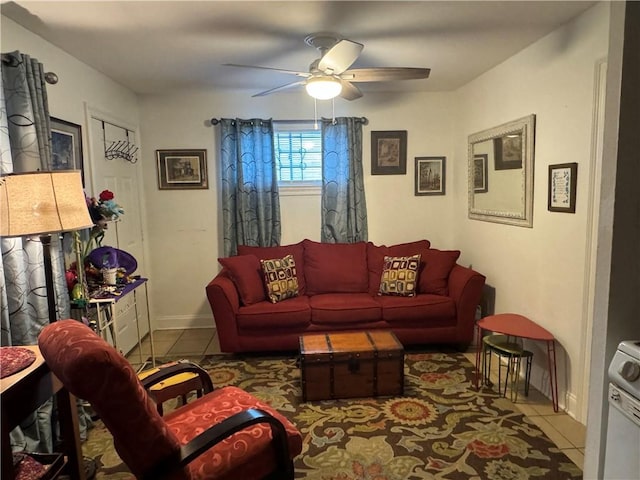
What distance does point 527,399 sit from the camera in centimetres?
275

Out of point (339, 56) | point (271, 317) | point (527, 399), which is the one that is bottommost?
point (527, 399)

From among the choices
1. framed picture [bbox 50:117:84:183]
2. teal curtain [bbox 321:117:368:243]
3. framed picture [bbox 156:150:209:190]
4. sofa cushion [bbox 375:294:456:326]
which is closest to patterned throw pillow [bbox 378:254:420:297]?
sofa cushion [bbox 375:294:456:326]

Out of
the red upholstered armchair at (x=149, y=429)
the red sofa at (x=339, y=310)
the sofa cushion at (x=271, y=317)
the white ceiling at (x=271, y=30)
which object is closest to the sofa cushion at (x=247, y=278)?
the red sofa at (x=339, y=310)

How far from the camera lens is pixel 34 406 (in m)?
1.58

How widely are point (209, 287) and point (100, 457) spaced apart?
4.59ft

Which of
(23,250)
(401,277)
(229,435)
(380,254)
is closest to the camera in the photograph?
(229,435)

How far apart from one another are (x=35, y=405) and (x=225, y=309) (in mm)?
1795

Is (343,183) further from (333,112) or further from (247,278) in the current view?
(247,278)

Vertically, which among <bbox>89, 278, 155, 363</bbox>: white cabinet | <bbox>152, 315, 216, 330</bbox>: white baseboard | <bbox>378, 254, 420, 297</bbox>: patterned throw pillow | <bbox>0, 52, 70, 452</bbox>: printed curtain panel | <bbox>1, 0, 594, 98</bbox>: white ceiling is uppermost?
<bbox>1, 0, 594, 98</bbox>: white ceiling

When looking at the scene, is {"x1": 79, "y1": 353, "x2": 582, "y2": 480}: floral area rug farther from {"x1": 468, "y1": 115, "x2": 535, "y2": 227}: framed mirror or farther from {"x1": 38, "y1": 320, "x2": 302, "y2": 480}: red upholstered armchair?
{"x1": 468, "y1": 115, "x2": 535, "y2": 227}: framed mirror

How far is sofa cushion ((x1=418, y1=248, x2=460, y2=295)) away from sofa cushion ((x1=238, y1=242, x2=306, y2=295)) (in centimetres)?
111

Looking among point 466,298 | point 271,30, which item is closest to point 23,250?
point 271,30

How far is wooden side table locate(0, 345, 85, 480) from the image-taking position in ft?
4.57

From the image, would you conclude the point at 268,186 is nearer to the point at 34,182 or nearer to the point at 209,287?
the point at 209,287
